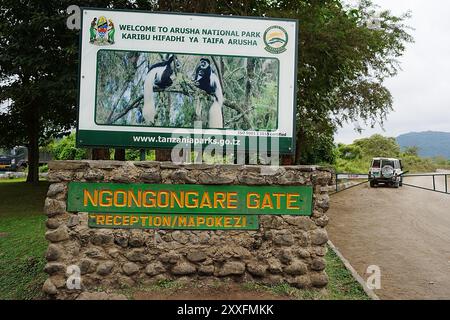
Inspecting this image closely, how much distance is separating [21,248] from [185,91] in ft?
15.7

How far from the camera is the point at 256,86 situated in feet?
19.2

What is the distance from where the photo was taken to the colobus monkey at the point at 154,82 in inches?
225

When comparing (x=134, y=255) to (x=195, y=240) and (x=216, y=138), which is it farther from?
(x=216, y=138)

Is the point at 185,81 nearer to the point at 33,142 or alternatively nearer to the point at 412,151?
the point at 33,142

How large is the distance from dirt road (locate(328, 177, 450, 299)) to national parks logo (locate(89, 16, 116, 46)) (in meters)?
5.24

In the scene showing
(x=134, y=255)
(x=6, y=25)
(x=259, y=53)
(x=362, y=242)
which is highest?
(x=6, y=25)

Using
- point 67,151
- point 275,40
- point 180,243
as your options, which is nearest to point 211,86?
point 275,40

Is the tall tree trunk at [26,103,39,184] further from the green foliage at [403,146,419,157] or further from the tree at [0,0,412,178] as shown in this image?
the green foliage at [403,146,419,157]

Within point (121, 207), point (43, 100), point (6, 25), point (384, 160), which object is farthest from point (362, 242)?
point (384, 160)

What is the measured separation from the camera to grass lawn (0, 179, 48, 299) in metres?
5.84

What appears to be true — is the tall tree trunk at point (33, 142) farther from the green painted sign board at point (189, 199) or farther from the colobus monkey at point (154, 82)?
the green painted sign board at point (189, 199)

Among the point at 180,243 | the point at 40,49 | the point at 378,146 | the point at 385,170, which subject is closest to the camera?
the point at 180,243

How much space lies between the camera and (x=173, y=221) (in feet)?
17.5

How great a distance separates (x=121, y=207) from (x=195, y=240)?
1048 mm
